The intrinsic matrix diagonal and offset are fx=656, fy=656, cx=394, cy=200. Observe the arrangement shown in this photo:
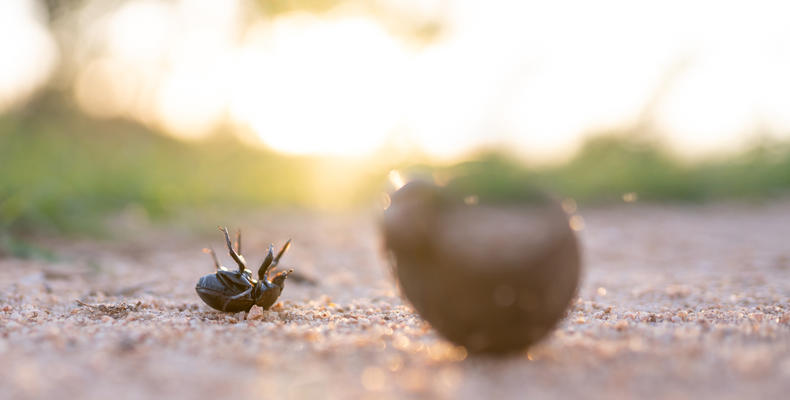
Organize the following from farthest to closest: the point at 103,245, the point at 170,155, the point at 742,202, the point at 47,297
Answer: the point at 170,155
the point at 742,202
the point at 103,245
the point at 47,297

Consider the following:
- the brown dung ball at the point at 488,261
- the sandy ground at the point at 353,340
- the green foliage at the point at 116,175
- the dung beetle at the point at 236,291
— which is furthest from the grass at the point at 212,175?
the brown dung ball at the point at 488,261

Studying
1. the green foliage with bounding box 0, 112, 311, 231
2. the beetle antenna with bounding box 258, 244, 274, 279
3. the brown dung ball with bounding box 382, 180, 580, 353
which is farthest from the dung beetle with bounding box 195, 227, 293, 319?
the green foliage with bounding box 0, 112, 311, 231

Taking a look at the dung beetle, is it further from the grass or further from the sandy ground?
the grass

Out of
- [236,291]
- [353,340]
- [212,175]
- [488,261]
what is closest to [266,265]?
[236,291]

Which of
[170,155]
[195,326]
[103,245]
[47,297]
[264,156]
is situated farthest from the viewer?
[264,156]

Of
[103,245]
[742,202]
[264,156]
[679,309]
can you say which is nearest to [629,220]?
[742,202]

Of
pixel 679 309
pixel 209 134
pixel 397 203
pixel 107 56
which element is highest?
pixel 107 56

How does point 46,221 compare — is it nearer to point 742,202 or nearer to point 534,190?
point 534,190
